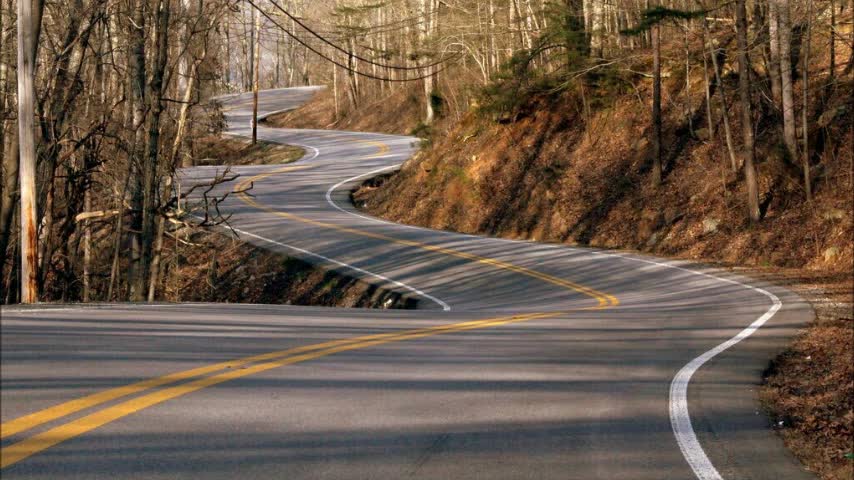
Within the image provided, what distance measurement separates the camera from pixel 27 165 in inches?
641

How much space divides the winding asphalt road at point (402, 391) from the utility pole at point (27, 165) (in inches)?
176

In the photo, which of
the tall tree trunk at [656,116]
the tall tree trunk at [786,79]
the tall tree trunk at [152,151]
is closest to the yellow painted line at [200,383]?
the tall tree trunk at [152,151]

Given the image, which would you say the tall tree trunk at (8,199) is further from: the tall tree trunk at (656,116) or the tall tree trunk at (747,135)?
the tall tree trunk at (656,116)

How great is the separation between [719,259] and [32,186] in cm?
1785

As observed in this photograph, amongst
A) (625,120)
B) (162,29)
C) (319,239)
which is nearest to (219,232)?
(319,239)

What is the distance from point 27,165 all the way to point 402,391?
451 inches

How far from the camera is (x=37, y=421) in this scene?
17.7 feet

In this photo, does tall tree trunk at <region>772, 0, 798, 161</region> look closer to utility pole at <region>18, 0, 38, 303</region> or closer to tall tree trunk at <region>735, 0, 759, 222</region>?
tall tree trunk at <region>735, 0, 759, 222</region>

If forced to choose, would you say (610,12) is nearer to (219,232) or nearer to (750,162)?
(750,162)

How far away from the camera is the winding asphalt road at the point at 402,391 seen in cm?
554

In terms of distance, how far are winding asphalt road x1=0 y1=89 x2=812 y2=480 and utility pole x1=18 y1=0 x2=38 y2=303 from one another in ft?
14.6

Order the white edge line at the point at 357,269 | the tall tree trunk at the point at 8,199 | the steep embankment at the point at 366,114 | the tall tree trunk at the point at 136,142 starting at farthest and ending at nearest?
the steep embankment at the point at 366,114
the tall tree trunk at the point at 136,142
the white edge line at the point at 357,269
the tall tree trunk at the point at 8,199

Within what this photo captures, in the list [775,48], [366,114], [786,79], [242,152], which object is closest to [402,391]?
[786,79]

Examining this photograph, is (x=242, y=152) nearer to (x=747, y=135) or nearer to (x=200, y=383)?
(x=747, y=135)
